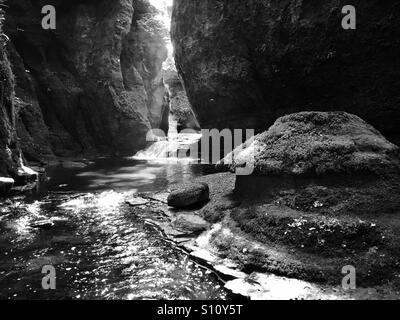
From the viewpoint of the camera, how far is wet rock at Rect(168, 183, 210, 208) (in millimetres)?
11578

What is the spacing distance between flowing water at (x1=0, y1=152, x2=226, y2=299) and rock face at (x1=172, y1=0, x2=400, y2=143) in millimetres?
12597

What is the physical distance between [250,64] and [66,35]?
23505 mm

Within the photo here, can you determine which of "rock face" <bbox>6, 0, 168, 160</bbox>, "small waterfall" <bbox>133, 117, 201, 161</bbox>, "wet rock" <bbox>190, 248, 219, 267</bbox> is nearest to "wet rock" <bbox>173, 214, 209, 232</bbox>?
"wet rock" <bbox>190, 248, 219, 267</bbox>

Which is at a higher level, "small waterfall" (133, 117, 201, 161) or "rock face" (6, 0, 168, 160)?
"rock face" (6, 0, 168, 160)

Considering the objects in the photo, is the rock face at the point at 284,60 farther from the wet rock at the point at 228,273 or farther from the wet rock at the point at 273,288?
the wet rock at the point at 228,273

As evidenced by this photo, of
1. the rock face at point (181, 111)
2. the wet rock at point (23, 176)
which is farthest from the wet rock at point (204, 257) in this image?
the rock face at point (181, 111)

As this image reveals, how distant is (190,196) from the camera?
11.7 metres

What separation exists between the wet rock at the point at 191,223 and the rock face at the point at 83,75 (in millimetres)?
25460

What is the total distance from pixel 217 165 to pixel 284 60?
9.04 m

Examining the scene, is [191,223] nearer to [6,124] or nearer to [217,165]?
[217,165]

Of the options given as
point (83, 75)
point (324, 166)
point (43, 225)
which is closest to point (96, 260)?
point (43, 225)

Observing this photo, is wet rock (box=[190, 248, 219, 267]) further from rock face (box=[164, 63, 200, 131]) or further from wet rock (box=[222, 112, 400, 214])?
rock face (box=[164, 63, 200, 131])
